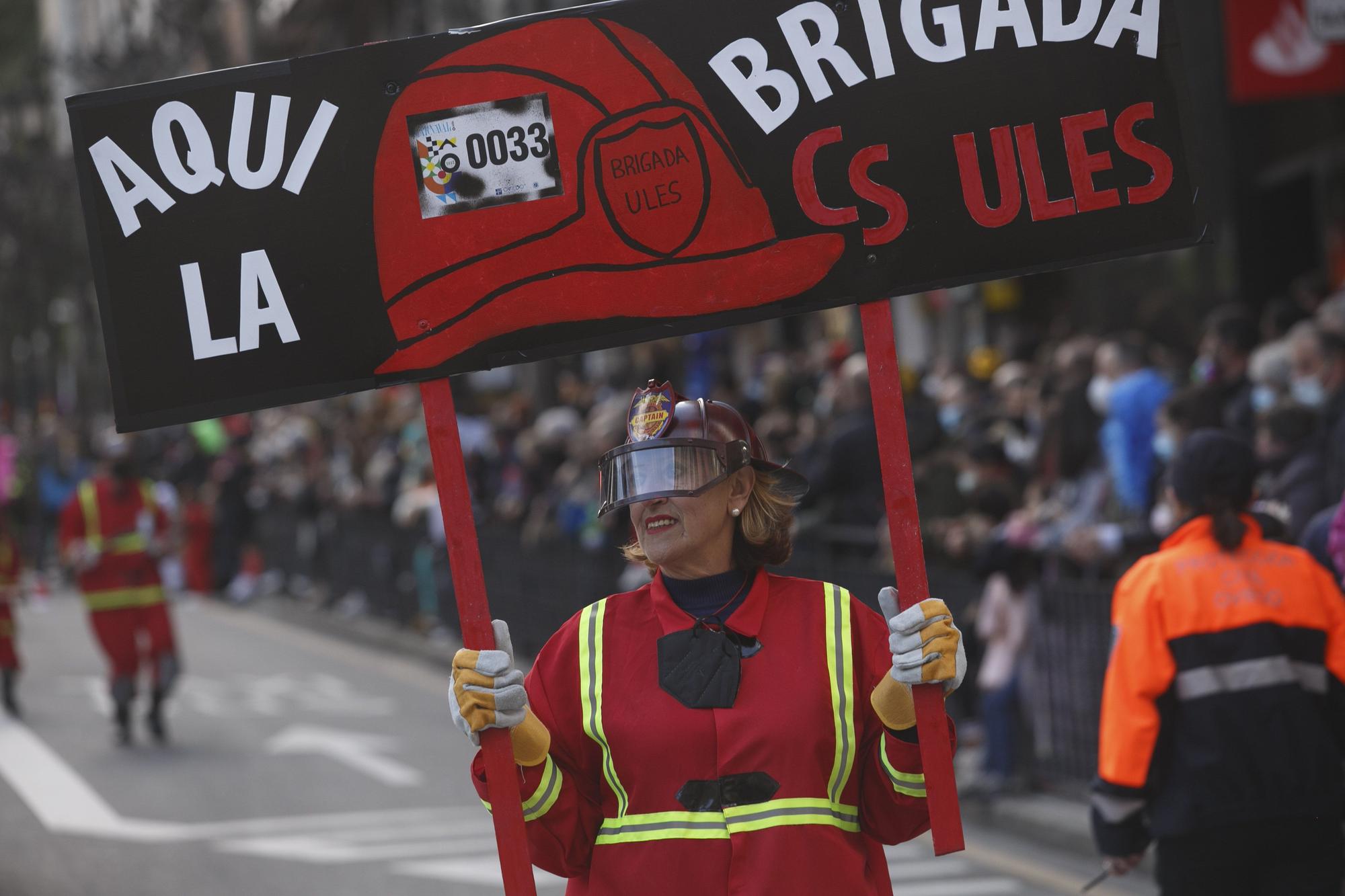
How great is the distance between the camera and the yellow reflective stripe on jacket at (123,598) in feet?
44.8

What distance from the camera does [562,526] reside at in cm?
1529

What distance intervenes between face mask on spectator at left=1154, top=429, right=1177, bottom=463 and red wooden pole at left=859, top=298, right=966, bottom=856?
18.3 feet

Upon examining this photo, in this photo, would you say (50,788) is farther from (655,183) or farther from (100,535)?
(655,183)

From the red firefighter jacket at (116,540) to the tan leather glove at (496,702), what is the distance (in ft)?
33.9

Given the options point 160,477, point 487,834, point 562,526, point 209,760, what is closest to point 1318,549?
point 487,834

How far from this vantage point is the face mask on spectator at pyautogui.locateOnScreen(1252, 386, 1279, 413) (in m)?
9.05

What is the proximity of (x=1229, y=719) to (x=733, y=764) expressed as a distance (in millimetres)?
1938

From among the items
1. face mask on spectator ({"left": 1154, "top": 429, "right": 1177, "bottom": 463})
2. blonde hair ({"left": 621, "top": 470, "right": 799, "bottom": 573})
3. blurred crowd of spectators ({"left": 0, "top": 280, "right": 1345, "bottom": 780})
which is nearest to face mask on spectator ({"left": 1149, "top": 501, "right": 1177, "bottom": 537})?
blurred crowd of spectators ({"left": 0, "top": 280, "right": 1345, "bottom": 780})

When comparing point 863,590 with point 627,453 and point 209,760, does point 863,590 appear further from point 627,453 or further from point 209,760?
point 627,453

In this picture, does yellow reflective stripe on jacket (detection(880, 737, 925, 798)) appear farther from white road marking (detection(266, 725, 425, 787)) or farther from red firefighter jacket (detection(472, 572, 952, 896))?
white road marking (detection(266, 725, 425, 787))

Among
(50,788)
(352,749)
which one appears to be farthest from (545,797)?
(352,749)

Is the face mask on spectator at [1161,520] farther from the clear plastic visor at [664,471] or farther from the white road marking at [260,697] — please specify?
the white road marking at [260,697]

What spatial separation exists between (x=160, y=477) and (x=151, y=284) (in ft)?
82.8

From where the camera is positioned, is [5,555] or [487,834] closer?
[487,834]
